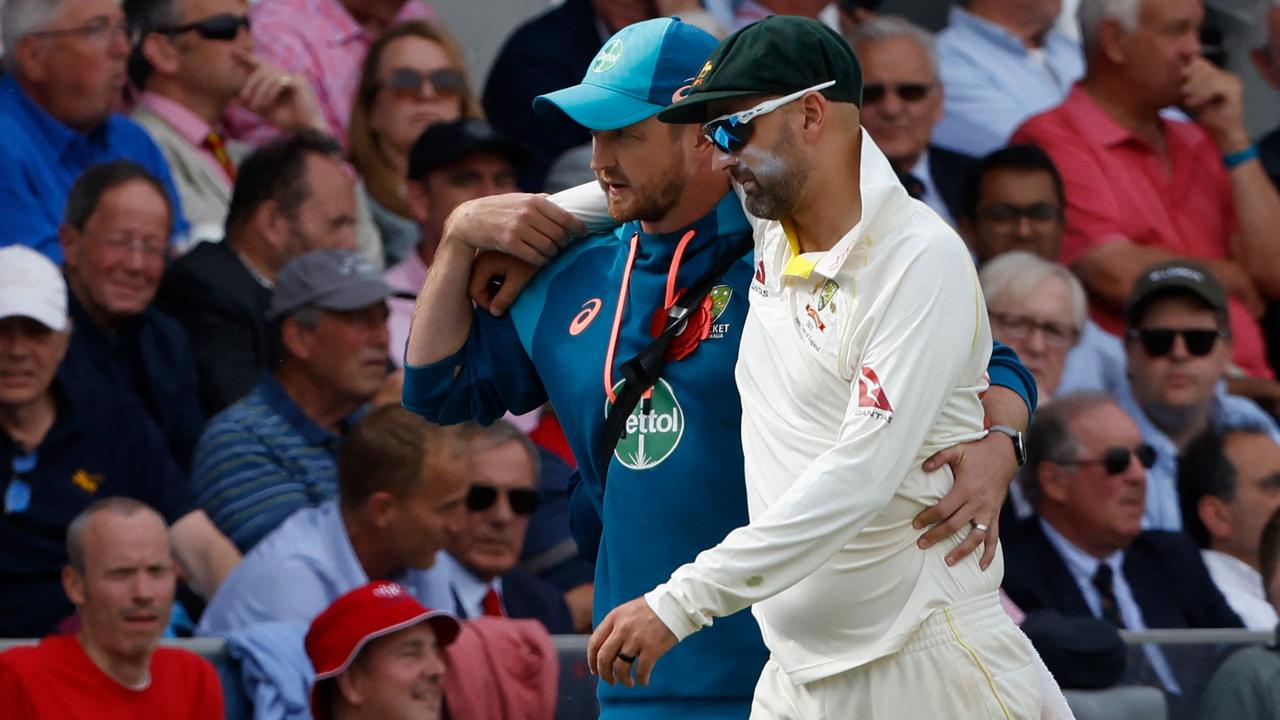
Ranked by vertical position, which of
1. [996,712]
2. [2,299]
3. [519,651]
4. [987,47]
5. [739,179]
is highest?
[987,47]

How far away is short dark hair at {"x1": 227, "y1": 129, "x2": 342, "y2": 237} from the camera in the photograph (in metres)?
7.16

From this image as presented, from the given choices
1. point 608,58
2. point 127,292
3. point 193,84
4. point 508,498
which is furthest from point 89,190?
point 608,58

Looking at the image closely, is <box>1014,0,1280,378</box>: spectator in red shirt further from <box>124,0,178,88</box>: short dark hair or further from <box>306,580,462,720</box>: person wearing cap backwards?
<box>306,580,462,720</box>: person wearing cap backwards

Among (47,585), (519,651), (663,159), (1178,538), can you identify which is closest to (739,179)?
(663,159)

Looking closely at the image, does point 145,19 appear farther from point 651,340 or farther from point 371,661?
point 651,340

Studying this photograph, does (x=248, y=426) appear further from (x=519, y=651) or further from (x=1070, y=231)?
(x=1070, y=231)

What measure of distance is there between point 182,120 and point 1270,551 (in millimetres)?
3973

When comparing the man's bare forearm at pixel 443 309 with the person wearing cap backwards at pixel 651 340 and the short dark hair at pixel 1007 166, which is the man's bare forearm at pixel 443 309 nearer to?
the person wearing cap backwards at pixel 651 340

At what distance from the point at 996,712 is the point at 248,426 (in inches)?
136

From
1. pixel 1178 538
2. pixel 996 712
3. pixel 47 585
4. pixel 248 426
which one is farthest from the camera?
pixel 1178 538

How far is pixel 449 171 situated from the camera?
7582 millimetres

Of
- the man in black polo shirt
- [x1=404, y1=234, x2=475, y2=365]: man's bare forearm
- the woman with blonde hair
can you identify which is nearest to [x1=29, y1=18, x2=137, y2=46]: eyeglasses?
the man in black polo shirt

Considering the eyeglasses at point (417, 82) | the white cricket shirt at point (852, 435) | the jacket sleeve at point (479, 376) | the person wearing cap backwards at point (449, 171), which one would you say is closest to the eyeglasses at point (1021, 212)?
the person wearing cap backwards at point (449, 171)

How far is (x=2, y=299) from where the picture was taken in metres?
6.23
